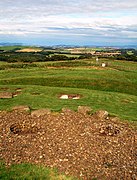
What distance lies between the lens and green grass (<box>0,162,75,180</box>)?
1484cm

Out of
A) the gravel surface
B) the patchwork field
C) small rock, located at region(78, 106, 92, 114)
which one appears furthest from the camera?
small rock, located at region(78, 106, 92, 114)

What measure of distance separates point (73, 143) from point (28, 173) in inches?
162

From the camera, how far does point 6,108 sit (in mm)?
24922

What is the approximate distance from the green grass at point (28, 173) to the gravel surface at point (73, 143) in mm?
468

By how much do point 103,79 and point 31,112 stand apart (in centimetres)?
2708

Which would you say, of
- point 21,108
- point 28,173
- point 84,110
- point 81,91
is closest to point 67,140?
point 28,173

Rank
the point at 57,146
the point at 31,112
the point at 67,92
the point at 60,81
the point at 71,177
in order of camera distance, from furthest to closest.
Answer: the point at 60,81
the point at 67,92
the point at 31,112
the point at 57,146
the point at 71,177

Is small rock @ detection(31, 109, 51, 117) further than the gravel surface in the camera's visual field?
Yes

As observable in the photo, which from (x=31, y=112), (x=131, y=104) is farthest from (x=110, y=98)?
(x=31, y=112)

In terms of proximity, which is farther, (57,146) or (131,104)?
(131,104)

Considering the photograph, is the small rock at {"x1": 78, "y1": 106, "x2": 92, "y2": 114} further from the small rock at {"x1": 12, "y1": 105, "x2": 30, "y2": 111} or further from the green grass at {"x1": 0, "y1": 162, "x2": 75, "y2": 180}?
the green grass at {"x1": 0, "y1": 162, "x2": 75, "y2": 180}

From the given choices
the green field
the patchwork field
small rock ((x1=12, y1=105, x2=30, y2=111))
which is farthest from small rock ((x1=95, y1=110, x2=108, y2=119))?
small rock ((x1=12, y1=105, x2=30, y2=111))

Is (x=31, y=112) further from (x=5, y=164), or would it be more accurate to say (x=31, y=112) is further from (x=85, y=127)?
(x=5, y=164)

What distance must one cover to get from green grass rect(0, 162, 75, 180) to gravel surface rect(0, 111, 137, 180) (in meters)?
0.47
